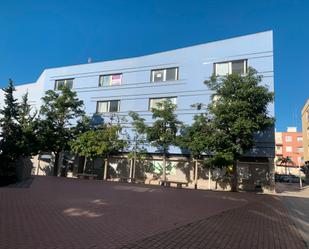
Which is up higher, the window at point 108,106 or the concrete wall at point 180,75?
the concrete wall at point 180,75

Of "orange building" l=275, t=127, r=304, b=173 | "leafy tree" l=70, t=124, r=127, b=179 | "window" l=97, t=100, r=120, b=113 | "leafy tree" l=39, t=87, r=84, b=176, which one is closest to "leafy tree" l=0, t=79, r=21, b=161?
"leafy tree" l=39, t=87, r=84, b=176

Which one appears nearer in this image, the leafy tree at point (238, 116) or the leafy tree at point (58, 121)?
the leafy tree at point (238, 116)

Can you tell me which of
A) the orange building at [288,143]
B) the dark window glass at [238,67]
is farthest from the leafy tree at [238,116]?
the orange building at [288,143]

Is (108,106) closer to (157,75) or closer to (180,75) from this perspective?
(157,75)

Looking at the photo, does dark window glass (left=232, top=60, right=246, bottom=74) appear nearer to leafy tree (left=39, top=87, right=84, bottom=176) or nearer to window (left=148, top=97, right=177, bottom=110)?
window (left=148, top=97, right=177, bottom=110)

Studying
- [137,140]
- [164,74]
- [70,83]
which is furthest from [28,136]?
[164,74]

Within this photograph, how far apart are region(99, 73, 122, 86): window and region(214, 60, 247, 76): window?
35.3 ft

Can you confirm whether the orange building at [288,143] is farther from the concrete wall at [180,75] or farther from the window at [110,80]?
the window at [110,80]

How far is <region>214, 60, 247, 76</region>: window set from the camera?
2522 cm

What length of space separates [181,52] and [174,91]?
4117mm

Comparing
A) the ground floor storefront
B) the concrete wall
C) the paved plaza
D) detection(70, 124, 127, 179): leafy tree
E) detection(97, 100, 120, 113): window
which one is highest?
the concrete wall

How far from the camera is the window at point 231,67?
25219 millimetres

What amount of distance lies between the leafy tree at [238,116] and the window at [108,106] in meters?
12.4

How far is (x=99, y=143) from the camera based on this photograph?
26281mm
